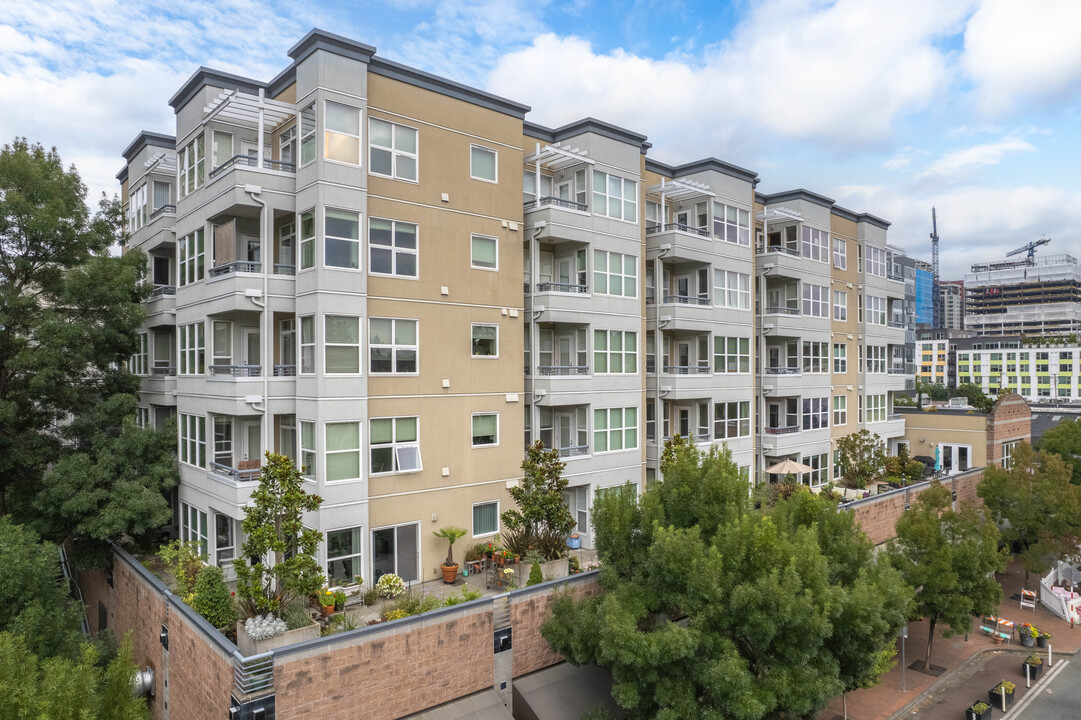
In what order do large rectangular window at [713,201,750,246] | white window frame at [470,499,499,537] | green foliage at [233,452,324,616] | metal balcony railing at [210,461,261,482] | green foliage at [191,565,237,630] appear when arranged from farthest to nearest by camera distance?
1. large rectangular window at [713,201,750,246]
2. white window frame at [470,499,499,537]
3. metal balcony railing at [210,461,261,482]
4. green foliage at [191,565,237,630]
5. green foliage at [233,452,324,616]

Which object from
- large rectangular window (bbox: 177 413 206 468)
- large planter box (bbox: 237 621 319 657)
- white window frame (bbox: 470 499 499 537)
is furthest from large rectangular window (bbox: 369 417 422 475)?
large rectangular window (bbox: 177 413 206 468)

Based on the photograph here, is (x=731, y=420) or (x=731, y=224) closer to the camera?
(x=731, y=420)

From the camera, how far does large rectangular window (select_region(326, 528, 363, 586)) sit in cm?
1752

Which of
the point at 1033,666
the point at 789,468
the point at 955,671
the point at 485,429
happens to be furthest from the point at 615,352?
the point at 1033,666

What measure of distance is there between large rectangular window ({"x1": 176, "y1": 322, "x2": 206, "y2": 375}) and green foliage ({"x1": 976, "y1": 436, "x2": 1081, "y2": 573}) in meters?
30.0

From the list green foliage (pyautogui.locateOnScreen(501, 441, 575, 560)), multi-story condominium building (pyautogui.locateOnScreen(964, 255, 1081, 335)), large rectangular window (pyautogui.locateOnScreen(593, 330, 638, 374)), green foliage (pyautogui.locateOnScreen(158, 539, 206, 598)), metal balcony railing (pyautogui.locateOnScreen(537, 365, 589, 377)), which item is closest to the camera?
green foliage (pyautogui.locateOnScreen(158, 539, 206, 598))

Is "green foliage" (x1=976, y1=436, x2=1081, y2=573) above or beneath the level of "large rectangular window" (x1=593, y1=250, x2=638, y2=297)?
beneath

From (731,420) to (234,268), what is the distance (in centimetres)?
2101

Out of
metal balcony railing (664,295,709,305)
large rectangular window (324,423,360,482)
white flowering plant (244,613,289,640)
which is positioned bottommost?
white flowering plant (244,613,289,640)

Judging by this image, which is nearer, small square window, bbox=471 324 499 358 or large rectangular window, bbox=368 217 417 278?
large rectangular window, bbox=368 217 417 278

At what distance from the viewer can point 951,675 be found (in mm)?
20859

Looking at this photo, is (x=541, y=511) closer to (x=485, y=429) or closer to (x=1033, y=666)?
(x=485, y=429)

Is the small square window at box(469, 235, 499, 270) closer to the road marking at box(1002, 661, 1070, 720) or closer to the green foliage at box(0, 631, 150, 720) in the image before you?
the green foliage at box(0, 631, 150, 720)

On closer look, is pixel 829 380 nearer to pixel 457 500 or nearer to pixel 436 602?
pixel 457 500
